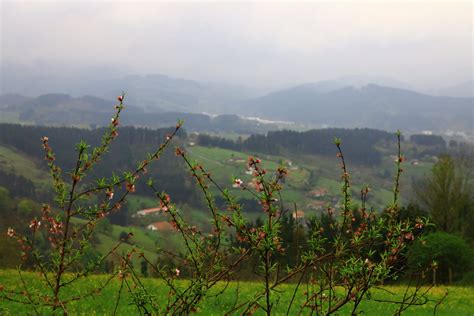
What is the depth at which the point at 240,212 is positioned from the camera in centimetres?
385

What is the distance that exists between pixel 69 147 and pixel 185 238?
203 meters

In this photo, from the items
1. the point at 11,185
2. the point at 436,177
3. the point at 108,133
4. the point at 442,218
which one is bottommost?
the point at 11,185

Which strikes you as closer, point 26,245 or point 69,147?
point 26,245

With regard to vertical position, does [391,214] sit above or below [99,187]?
below

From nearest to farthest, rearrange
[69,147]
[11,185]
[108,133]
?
[108,133], [11,185], [69,147]

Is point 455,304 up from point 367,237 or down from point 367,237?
down

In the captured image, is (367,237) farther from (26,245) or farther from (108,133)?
(26,245)

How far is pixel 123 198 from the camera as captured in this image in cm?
414

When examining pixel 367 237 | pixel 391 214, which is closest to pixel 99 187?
pixel 367 237

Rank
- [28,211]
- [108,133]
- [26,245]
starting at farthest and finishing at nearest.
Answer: [28,211] < [108,133] < [26,245]

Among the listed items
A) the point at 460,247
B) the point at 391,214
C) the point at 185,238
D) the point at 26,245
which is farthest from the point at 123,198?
the point at 460,247

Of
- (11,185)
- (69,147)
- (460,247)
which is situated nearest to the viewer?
(460,247)

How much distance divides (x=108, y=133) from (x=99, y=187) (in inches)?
31.0

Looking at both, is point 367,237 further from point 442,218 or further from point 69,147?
point 69,147
